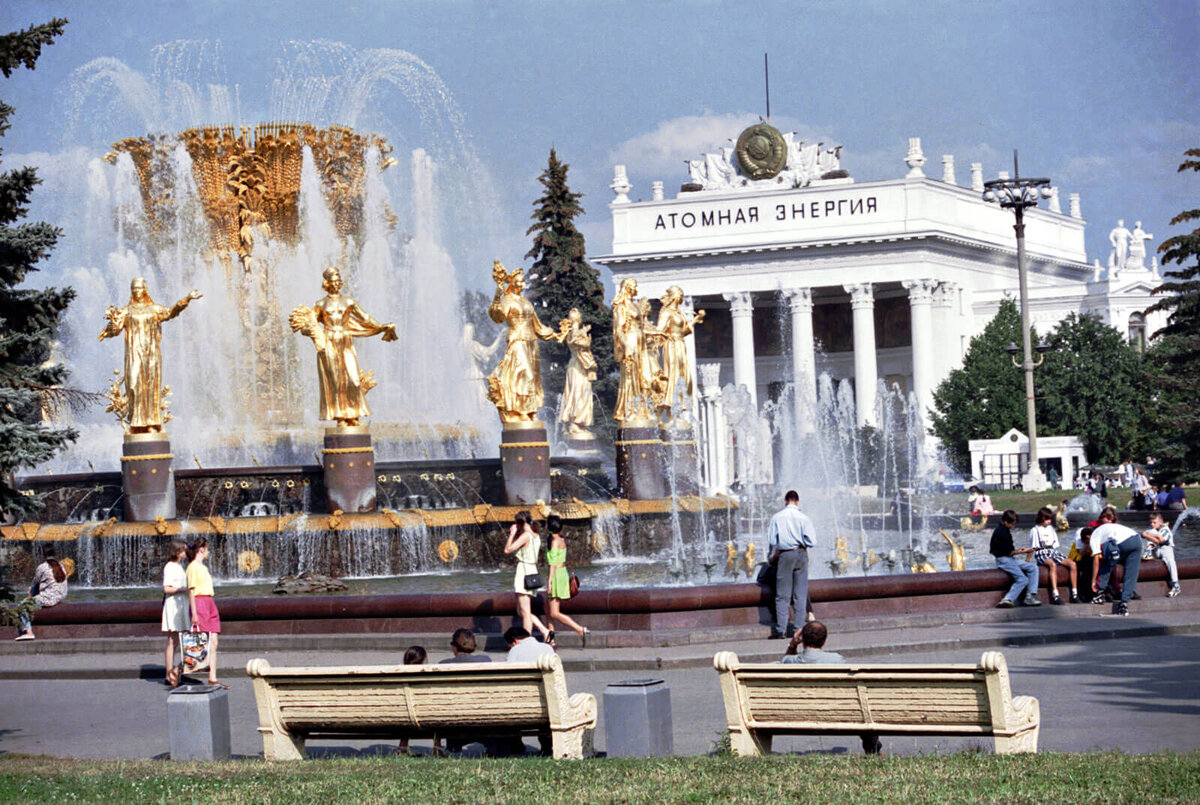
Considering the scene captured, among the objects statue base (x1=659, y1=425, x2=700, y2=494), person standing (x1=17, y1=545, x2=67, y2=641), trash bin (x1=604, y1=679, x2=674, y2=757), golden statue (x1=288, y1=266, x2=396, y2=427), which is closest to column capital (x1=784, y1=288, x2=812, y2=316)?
statue base (x1=659, y1=425, x2=700, y2=494)

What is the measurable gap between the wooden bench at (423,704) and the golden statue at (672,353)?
17021mm

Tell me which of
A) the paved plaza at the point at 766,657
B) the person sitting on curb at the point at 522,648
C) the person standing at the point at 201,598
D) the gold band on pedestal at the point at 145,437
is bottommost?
the paved plaza at the point at 766,657

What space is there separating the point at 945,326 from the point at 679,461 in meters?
62.0

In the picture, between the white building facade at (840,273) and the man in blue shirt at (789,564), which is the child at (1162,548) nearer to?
the man in blue shirt at (789,564)

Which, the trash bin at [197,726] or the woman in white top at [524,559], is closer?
the trash bin at [197,726]

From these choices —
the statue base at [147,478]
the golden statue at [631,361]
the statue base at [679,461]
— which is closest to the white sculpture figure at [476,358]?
the golden statue at [631,361]

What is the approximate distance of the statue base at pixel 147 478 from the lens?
73.6 ft

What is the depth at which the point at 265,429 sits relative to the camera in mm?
25062

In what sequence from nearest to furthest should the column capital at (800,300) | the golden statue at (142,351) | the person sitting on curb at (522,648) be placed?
1. the person sitting on curb at (522,648)
2. the golden statue at (142,351)
3. the column capital at (800,300)

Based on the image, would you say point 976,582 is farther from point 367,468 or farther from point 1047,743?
point 367,468

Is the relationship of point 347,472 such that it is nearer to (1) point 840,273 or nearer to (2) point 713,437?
(2) point 713,437

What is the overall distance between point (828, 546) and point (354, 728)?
59.0 feet

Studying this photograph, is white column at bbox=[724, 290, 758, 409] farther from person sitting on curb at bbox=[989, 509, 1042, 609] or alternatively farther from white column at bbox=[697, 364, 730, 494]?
person sitting on curb at bbox=[989, 509, 1042, 609]

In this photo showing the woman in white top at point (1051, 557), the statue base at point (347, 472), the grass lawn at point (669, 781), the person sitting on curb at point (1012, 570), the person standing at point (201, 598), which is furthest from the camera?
the statue base at point (347, 472)
